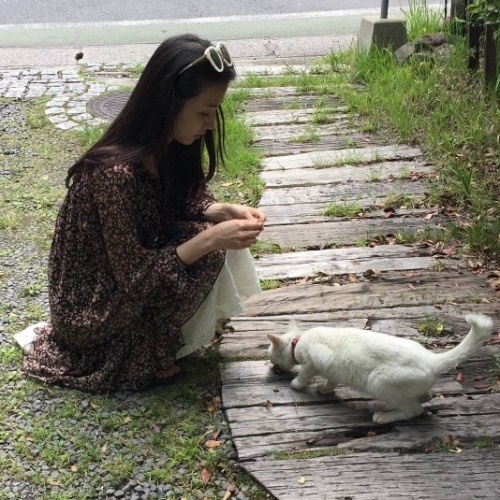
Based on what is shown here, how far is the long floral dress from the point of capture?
9.05ft

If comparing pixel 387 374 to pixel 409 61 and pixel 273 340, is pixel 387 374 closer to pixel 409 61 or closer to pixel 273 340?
pixel 273 340

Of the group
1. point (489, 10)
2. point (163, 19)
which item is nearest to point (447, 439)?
point (489, 10)

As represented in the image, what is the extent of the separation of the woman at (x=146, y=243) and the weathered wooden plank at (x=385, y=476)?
2.34 feet

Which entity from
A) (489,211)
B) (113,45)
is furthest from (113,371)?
(113,45)

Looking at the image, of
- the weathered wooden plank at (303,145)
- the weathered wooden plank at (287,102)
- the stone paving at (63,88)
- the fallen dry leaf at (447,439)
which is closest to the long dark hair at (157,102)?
the fallen dry leaf at (447,439)

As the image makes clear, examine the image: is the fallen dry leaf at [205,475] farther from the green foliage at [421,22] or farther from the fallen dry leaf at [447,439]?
the green foliage at [421,22]

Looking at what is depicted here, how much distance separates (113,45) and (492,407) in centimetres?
614

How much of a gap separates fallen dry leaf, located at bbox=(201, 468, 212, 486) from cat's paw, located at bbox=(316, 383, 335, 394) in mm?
607

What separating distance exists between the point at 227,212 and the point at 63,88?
387 cm

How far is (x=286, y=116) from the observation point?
590cm

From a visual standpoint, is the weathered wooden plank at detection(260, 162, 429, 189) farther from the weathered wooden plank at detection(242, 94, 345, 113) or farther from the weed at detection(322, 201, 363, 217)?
the weathered wooden plank at detection(242, 94, 345, 113)

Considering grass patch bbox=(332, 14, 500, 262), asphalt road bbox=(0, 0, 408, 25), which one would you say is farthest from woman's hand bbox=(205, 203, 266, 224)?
asphalt road bbox=(0, 0, 408, 25)

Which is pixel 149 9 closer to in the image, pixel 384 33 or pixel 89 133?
pixel 384 33

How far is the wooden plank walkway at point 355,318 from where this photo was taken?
2514mm
